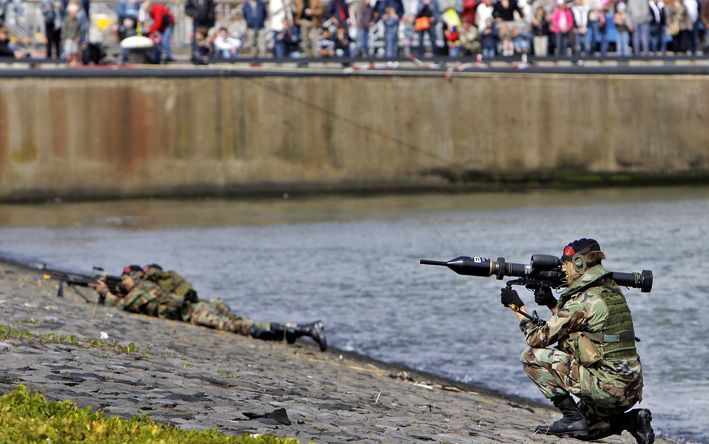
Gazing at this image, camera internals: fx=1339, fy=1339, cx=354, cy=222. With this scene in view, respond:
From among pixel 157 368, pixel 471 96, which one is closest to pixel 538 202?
pixel 471 96

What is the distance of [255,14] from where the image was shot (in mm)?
36344

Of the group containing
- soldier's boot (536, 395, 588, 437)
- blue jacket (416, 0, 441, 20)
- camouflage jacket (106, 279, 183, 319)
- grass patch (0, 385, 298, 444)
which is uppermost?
blue jacket (416, 0, 441, 20)

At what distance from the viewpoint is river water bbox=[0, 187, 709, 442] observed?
18.7 m

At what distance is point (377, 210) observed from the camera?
35812 millimetres

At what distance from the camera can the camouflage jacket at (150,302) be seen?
1914 cm

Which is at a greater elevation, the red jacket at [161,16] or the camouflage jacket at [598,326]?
the red jacket at [161,16]

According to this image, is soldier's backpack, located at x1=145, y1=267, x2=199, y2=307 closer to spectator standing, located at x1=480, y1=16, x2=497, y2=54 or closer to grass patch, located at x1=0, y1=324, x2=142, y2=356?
grass patch, located at x1=0, y1=324, x2=142, y2=356

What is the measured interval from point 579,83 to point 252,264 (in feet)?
48.5

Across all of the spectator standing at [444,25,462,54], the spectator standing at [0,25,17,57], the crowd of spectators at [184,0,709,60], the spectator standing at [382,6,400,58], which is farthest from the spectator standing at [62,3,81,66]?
the spectator standing at [444,25,462,54]

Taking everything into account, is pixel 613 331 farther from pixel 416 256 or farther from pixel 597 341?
pixel 416 256

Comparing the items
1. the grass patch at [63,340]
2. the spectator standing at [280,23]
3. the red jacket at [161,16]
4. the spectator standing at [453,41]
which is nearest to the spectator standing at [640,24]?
the spectator standing at [453,41]

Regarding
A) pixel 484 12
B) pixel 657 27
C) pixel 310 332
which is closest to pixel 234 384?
pixel 310 332

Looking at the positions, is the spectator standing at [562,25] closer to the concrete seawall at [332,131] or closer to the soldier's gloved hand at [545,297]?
the concrete seawall at [332,131]

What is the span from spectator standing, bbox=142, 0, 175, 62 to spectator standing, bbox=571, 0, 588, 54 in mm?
11043
